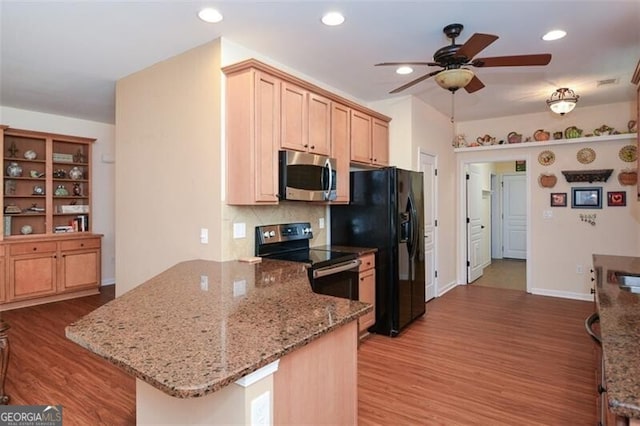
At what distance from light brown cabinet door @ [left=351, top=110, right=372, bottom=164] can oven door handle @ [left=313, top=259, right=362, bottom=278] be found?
1.17 metres

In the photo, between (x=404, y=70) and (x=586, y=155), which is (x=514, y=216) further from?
(x=404, y=70)

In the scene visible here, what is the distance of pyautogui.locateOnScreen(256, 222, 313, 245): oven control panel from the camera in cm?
318

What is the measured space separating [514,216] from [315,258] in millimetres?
7283

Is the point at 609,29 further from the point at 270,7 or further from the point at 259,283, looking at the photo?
the point at 259,283

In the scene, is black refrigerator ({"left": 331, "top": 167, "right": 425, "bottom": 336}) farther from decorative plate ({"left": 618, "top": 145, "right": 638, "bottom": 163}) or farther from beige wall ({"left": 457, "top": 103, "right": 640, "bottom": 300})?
decorative plate ({"left": 618, "top": 145, "right": 638, "bottom": 163})

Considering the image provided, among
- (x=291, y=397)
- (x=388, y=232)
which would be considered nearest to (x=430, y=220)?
(x=388, y=232)

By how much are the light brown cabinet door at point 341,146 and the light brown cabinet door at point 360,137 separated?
0.10 metres

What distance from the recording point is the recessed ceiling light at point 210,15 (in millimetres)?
2454

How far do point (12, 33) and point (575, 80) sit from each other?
5.25 metres

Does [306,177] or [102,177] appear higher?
[102,177]

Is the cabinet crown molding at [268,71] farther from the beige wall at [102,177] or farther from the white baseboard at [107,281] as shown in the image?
the white baseboard at [107,281]

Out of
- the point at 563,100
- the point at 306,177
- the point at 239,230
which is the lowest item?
the point at 239,230

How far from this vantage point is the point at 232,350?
111 centimetres

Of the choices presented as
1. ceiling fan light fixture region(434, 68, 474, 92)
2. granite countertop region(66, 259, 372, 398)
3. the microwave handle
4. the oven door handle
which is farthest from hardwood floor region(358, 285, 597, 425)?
ceiling fan light fixture region(434, 68, 474, 92)
